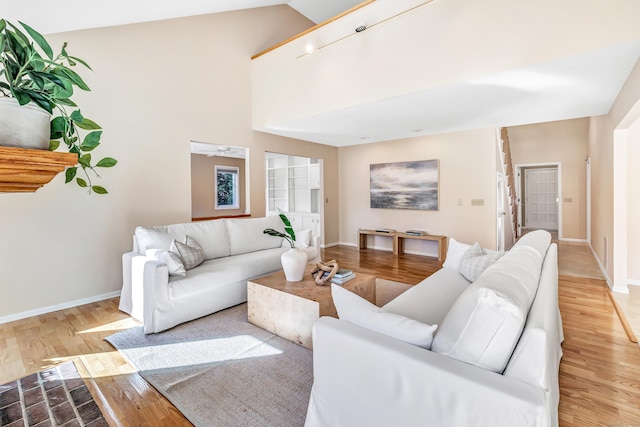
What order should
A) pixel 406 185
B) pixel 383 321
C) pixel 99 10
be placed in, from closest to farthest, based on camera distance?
pixel 383 321 → pixel 99 10 → pixel 406 185

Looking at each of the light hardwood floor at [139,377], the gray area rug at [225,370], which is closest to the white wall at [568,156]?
the light hardwood floor at [139,377]

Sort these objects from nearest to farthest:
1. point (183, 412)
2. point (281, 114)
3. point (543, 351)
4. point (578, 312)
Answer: point (543, 351) → point (183, 412) → point (578, 312) → point (281, 114)

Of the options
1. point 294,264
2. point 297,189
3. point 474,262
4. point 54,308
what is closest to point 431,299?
point 474,262

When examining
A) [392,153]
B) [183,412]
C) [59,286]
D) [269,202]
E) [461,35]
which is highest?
[461,35]

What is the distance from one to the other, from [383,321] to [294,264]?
149 centimetres

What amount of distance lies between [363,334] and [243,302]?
2330mm

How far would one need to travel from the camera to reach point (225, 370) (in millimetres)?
2166

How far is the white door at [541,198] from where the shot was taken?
29.6 feet

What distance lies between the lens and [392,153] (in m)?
6.42

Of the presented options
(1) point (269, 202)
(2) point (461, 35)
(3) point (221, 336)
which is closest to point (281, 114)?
(2) point (461, 35)

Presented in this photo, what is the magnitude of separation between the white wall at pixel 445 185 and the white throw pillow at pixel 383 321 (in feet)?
15.3

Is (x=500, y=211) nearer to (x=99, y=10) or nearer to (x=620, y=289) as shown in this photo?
(x=620, y=289)

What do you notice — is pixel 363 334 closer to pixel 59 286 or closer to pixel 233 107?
pixel 59 286

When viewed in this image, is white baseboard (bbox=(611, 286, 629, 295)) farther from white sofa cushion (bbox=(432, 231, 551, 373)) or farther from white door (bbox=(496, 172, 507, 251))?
white sofa cushion (bbox=(432, 231, 551, 373))
